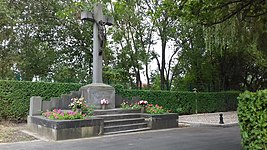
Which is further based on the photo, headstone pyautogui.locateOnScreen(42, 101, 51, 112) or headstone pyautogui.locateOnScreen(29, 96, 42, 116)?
headstone pyautogui.locateOnScreen(42, 101, 51, 112)

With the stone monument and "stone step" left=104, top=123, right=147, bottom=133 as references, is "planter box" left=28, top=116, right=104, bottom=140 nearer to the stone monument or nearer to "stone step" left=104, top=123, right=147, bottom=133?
"stone step" left=104, top=123, right=147, bottom=133

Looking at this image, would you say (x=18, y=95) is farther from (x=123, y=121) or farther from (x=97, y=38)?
(x=123, y=121)

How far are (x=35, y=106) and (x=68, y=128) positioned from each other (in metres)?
2.92

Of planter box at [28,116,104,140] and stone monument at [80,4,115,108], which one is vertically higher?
stone monument at [80,4,115,108]

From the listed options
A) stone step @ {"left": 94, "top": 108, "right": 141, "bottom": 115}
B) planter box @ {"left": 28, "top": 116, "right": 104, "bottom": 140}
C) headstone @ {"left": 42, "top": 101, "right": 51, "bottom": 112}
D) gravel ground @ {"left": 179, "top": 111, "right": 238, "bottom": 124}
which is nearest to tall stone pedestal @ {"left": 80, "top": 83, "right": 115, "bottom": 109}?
stone step @ {"left": 94, "top": 108, "right": 141, "bottom": 115}

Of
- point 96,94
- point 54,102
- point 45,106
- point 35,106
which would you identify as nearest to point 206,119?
point 96,94

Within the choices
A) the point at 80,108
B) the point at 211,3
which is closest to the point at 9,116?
the point at 80,108

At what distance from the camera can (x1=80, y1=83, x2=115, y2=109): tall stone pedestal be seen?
35.8 ft

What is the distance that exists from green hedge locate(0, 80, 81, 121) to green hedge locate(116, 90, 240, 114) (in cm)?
408

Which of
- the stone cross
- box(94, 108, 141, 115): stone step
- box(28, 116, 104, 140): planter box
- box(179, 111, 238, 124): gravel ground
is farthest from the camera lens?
box(179, 111, 238, 124): gravel ground

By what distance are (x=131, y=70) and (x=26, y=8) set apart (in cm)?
972

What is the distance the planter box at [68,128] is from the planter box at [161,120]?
2.34 meters

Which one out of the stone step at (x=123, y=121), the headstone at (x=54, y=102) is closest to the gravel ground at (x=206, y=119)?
the stone step at (x=123, y=121)

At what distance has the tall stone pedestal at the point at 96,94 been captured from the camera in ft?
35.8
